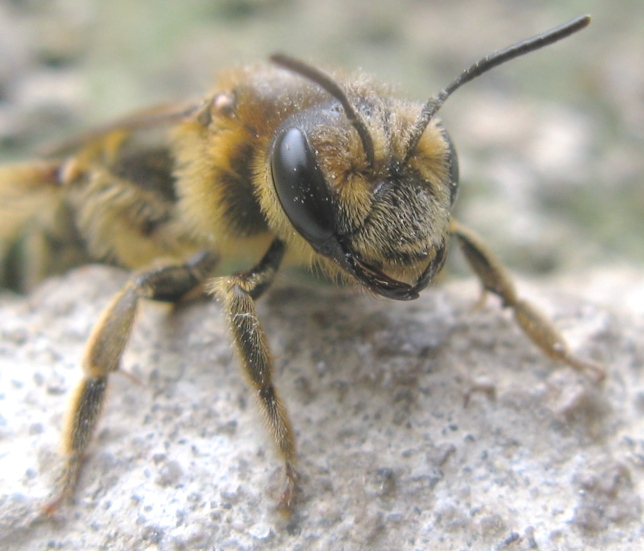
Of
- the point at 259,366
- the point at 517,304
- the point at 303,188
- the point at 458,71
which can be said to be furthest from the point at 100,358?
the point at 458,71

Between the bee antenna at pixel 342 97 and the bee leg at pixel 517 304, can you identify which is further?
the bee leg at pixel 517 304

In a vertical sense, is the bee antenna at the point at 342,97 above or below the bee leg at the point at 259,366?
above

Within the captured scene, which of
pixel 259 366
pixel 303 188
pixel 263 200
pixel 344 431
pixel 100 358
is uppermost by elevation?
pixel 303 188

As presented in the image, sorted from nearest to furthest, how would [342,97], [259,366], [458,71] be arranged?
[342,97] < [259,366] < [458,71]

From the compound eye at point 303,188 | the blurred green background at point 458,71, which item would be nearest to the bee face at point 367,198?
the compound eye at point 303,188

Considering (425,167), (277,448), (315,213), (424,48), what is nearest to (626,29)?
(424,48)

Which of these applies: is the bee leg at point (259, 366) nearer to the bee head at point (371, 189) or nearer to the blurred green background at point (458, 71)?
the bee head at point (371, 189)

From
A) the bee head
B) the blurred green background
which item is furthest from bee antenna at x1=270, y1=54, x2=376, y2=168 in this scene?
the blurred green background

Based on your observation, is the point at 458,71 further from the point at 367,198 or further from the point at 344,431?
the point at 344,431
